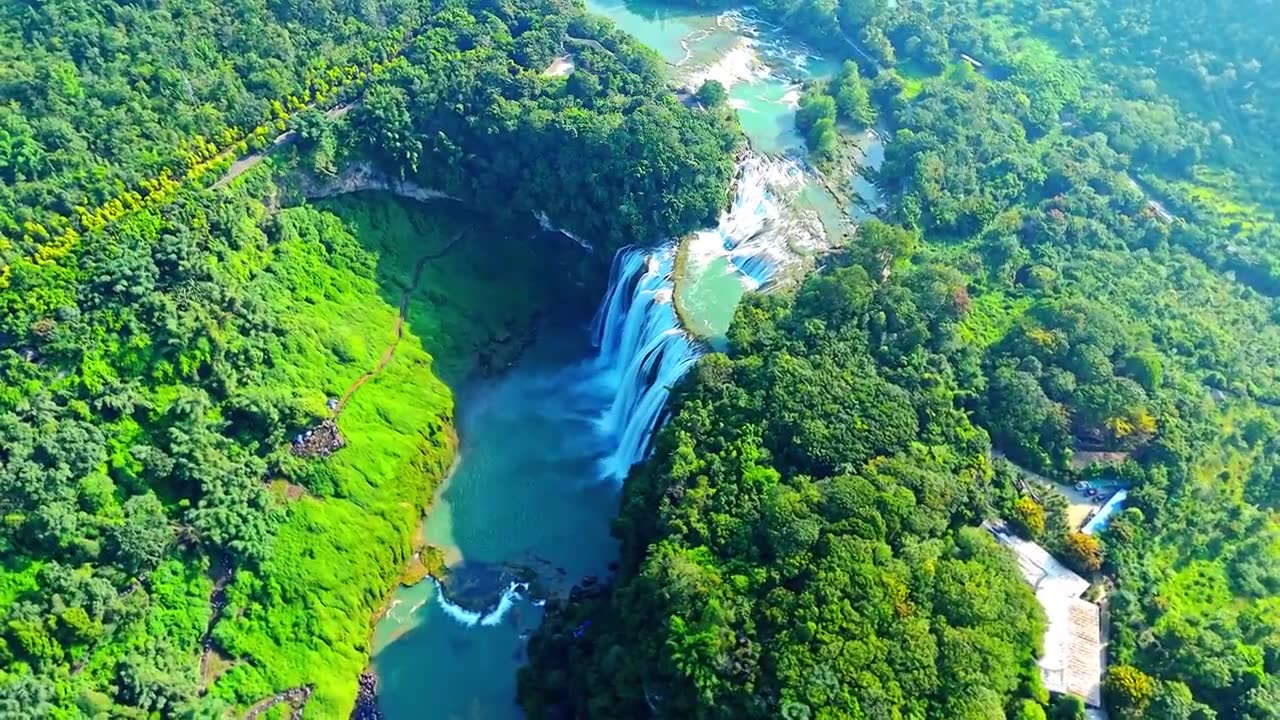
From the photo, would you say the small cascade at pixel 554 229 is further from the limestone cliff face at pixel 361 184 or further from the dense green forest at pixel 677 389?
the limestone cliff face at pixel 361 184

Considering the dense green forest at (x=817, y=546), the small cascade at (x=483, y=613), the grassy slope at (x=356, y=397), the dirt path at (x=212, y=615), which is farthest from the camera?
the small cascade at (x=483, y=613)

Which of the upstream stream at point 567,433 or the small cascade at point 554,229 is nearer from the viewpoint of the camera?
the upstream stream at point 567,433

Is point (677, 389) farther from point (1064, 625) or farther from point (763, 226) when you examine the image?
point (1064, 625)

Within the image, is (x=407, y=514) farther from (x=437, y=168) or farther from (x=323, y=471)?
(x=437, y=168)

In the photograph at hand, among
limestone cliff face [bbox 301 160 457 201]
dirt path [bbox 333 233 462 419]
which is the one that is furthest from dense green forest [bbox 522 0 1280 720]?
limestone cliff face [bbox 301 160 457 201]

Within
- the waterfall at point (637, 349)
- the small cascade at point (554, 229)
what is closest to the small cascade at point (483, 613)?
the waterfall at point (637, 349)

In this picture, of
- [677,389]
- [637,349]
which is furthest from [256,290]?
[677,389]

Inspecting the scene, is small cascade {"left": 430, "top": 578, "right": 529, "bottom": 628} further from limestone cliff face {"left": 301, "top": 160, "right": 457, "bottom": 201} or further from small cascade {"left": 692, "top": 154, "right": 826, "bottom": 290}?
limestone cliff face {"left": 301, "top": 160, "right": 457, "bottom": 201}
